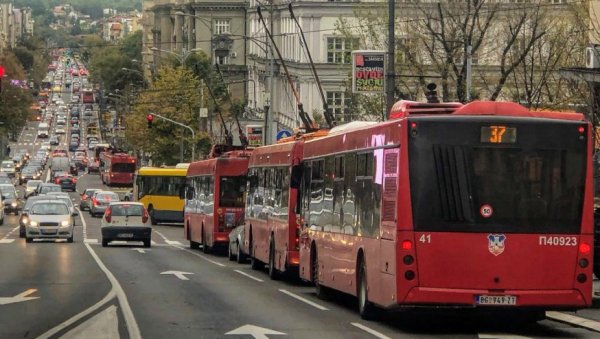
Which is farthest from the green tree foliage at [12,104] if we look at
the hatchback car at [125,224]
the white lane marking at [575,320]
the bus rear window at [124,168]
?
the white lane marking at [575,320]

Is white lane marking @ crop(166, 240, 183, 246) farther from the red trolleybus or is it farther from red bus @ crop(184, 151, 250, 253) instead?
the red trolleybus

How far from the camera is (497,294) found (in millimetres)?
18484

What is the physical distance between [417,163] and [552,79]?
2911cm

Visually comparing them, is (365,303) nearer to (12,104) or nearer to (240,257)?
(240,257)

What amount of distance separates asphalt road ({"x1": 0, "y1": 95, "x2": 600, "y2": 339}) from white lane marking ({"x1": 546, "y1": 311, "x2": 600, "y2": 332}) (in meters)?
0.06

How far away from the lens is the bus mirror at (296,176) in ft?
89.5

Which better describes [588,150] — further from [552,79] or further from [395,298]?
[552,79]

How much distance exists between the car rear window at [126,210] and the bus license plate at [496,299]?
1183 inches

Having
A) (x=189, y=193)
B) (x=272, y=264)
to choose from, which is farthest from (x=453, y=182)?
(x=189, y=193)

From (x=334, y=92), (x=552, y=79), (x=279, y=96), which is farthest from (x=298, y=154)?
(x=279, y=96)

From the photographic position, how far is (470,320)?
21.1 m

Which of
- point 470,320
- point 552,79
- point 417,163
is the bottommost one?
point 470,320

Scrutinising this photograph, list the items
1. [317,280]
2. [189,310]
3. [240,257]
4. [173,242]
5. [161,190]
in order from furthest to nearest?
[161,190], [173,242], [240,257], [317,280], [189,310]

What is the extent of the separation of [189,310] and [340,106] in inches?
1742
